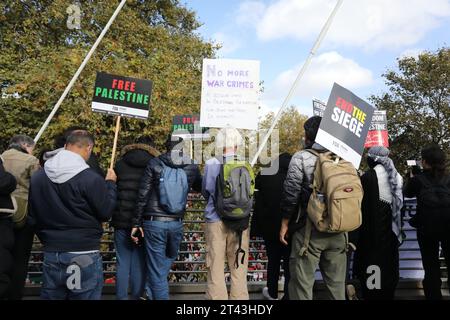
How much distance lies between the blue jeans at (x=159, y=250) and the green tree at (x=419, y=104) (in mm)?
27322

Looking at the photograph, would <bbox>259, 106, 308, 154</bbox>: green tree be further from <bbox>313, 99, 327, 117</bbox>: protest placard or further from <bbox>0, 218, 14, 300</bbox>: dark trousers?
<bbox>0, 218, 14, 300</bbox>: dark trousers

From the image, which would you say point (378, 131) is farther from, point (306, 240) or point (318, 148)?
point (306, 240)

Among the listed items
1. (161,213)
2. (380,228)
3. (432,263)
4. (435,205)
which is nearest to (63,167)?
(161,213)

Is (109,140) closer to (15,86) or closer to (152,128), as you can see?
(152,128)

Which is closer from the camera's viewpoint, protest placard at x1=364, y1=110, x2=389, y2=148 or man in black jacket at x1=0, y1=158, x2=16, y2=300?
man in black jacket at x1=0, y1=158, x2=16, y2=300

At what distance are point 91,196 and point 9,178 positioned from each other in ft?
2.55

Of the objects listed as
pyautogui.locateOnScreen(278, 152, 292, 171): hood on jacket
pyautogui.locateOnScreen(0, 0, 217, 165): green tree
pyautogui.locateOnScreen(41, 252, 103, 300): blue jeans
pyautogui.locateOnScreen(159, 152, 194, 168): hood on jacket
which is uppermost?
pyautogui.locateOnScreen(0, 0, 217, 165): green tree

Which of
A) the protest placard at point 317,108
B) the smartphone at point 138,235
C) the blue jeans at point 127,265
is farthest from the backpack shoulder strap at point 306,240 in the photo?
the protest placard at point 317,108

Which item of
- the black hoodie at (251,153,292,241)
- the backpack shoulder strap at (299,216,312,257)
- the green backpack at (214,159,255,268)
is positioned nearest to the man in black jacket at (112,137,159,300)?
the green backpack at (214,159,255,268)

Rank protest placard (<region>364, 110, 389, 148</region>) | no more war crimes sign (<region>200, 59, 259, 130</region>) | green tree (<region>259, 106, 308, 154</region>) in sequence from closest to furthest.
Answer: no more war crimes sign (<region>200, 59, 259, 130</region>)
protest placard (<region>364, 110, 389, 148</region>)
green tree (<region>259, 106, 308, 154</region>)

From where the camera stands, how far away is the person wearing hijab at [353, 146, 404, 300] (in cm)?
535

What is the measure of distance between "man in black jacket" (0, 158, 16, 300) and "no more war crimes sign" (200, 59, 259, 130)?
10.6 feet

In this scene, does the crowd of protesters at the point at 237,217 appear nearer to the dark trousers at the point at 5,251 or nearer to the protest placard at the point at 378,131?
the dark trousers at the point at 5,251
